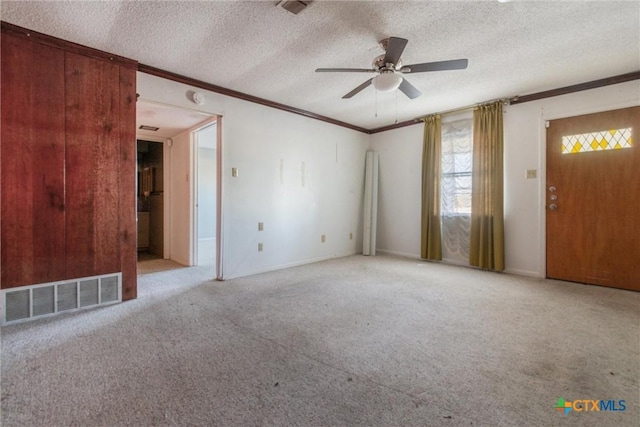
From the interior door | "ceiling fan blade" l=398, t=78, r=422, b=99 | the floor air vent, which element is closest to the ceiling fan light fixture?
"ceiling fan blade" l=398, t=78, r=422, b=99

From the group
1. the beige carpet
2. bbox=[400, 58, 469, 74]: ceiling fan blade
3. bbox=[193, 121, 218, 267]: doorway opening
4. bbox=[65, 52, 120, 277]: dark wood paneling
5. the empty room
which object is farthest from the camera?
bbox=[193, 121, 218, 267]: doorway opening

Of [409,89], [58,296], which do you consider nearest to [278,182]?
[409,89]

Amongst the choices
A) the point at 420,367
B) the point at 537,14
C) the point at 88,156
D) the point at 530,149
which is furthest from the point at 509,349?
the point at 88,156

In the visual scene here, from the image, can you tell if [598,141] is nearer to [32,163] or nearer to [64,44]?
[64,44]

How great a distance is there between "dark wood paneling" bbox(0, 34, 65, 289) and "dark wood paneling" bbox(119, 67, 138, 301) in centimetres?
45

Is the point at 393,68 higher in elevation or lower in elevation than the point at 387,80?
higher

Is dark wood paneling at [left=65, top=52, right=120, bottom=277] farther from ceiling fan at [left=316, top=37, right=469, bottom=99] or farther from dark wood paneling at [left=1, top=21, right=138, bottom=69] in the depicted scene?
ceiling fan at [left=316, top=37, right=469, bottom=99]

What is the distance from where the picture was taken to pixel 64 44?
2543 mm

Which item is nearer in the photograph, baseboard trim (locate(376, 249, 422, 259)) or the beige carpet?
the beige carpet

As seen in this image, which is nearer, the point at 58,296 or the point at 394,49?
the point at 394,49

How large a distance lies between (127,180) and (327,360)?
2.64m

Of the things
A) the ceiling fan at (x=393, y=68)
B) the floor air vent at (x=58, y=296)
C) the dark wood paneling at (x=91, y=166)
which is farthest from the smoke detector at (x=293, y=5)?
the floor air vent at (x=58, y=296)

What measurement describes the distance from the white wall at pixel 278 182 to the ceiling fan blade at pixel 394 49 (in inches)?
86.3

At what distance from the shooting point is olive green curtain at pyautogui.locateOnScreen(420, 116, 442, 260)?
4.71 meters
